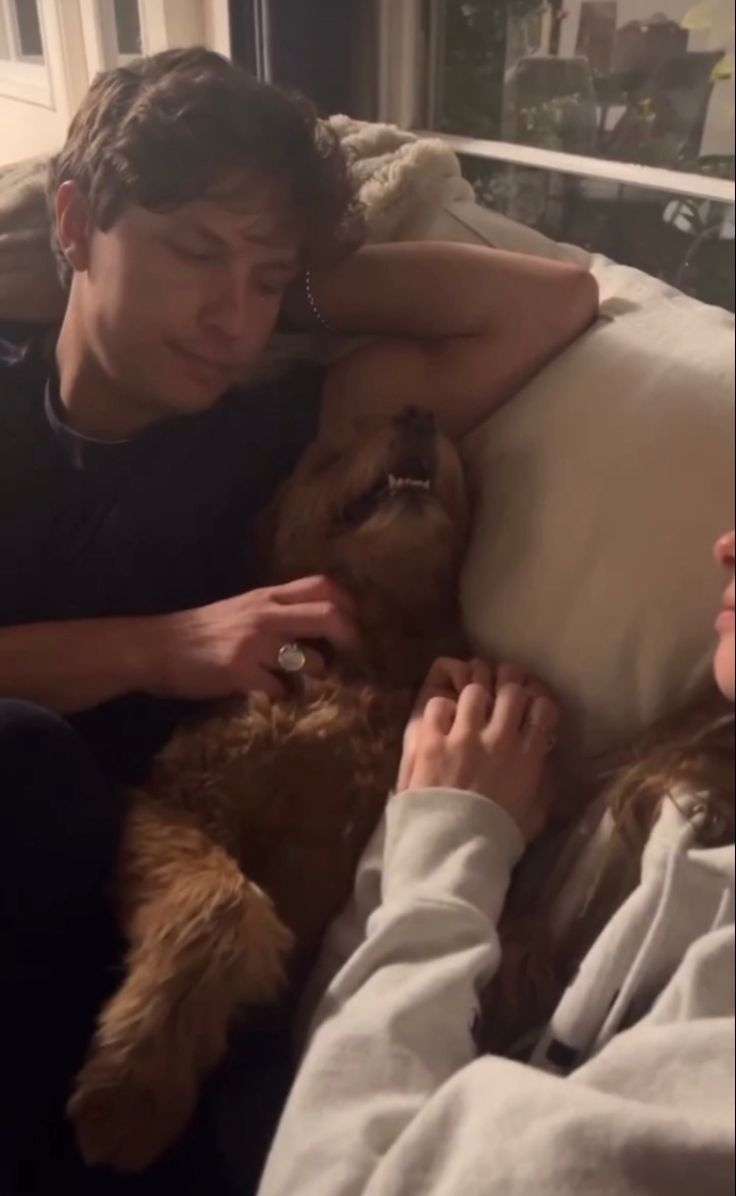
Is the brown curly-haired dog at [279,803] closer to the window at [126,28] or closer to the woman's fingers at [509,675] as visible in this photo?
the woman's fingers at [509,675]

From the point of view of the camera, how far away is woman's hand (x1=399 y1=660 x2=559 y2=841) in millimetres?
718

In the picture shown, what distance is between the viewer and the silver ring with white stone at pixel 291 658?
902 mm

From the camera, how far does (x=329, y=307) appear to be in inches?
38.8

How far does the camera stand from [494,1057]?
586mm

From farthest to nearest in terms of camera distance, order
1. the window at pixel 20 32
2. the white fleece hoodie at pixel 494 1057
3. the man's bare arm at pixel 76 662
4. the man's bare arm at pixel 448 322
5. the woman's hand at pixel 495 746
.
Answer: the window at pixel 20 32, the man's bare arm at pixel 76 662, the man's bare arm at pixel 448 322, the woman's hand at pixel 495 746, the white fleece hoodie at pixel 494 1057

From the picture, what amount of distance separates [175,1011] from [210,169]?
2.00ft

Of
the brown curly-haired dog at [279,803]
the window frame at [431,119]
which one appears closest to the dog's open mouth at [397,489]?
the brown curly-haired dog at [279,803]

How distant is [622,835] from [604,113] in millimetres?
405

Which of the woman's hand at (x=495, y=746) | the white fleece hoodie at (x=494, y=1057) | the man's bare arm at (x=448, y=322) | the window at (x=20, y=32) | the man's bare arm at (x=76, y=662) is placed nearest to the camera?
the white fleece hoodie at (x=494, y=1057)

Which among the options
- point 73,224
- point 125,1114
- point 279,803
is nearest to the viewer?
point 125,1114

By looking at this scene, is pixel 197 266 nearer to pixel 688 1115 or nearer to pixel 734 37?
pixel 734 37

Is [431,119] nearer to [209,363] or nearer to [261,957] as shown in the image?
[209,363]

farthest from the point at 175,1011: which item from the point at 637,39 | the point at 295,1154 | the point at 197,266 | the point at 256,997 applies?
the point at 637,39

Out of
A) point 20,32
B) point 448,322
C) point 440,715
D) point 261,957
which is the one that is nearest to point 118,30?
point 20,32
